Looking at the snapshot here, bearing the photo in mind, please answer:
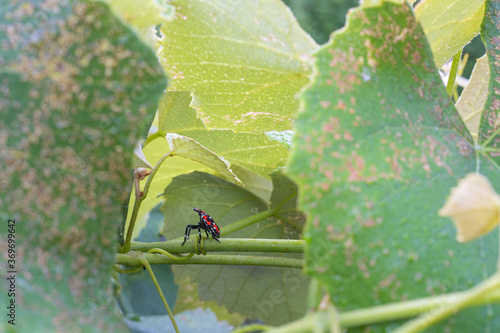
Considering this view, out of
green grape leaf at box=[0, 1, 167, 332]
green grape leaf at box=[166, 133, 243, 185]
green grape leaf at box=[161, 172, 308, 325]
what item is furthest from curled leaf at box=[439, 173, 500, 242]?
green grape leaf at box=[161, 172, 308, 325]

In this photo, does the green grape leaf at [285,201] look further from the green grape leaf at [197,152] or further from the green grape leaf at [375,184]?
the green grape leaf at [375,184]

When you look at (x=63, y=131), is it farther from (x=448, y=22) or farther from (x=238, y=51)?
(x=448, y=22)

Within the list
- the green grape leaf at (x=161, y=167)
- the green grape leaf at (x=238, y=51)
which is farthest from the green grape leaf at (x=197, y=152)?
the green grape leaf at (x=161, y=167)

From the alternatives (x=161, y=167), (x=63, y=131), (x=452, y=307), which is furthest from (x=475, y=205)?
(x=161, y=167)

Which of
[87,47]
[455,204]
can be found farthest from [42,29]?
[455,204]

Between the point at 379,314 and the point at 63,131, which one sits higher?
the point at 63,131
